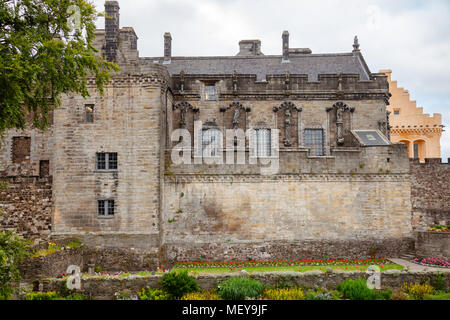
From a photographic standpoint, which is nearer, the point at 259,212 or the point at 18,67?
the point at 18,67

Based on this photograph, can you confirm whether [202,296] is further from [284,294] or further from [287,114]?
[287,114]

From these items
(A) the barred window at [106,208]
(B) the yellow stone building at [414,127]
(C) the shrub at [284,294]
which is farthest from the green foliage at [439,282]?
(B) the yellow stone building at [414,127]

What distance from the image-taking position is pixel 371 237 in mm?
23219

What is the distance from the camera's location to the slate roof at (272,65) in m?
31.2

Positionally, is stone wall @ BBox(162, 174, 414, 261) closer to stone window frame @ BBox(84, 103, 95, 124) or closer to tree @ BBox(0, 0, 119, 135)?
stone window frame @ BBox(84, 103, 95, 124)

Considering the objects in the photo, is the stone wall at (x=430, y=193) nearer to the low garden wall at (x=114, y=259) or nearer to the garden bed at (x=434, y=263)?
the garden bed at (x=434, y=263)

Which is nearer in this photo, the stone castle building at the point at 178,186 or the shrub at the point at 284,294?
the shrub at the point at 284,294

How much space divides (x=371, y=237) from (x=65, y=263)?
1717 centimetres

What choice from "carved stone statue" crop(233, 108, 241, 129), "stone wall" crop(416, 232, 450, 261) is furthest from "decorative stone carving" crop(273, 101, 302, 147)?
"stone wall" crop(416, 232, 450, 261)

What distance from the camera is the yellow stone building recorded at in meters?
40.5

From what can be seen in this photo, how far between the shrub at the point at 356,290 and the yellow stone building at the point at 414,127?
29053mm
